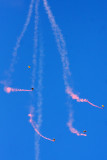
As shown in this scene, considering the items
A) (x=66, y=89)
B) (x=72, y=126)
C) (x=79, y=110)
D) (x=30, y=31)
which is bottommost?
(x=72, y=126)

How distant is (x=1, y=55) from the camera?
77.6 inches

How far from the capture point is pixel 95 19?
2018 mm

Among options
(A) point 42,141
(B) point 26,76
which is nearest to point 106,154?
(A) point 42,141

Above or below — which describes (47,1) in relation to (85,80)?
above

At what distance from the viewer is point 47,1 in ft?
6.67

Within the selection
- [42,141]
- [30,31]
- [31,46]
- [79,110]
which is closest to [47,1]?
[30,31]

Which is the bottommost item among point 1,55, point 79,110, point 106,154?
point 106,154

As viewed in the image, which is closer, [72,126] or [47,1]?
[72,126]

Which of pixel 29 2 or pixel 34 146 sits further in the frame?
pixel 29 2

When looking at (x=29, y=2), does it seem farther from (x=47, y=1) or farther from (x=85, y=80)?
(x=85, y=80)

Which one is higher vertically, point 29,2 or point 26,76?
point 29,2

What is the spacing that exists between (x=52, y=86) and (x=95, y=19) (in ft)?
2.37

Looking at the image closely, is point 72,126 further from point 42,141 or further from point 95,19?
point 95,19

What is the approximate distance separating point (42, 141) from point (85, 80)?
25.3 inches
